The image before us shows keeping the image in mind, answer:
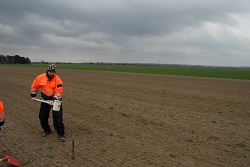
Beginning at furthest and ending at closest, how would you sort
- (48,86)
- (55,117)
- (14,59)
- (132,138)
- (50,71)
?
(14,59) < (132,138) < (55,117) < (48,86) < (50,71)

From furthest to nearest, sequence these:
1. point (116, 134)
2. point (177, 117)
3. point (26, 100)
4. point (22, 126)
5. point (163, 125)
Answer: point (26, 100) → point (177, 117) → point (163, 125) → point (22, 126) → point (116, 134)

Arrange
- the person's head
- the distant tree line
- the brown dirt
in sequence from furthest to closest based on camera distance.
Answer: the distant tree line
the person's head
the brown dirt

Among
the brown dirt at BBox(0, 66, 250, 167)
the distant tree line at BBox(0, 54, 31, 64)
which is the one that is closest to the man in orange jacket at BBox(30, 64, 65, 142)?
the brown dirt at BBox(0, 66, 250, 167)

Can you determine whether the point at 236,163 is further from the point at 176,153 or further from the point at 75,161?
the point at 75,161

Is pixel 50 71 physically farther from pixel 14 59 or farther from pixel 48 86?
pixel 14 59

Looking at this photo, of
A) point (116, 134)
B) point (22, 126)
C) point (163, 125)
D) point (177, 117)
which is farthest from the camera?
point (177, 117)

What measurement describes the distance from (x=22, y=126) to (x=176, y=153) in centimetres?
486

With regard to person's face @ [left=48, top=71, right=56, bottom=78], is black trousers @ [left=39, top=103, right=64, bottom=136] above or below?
below

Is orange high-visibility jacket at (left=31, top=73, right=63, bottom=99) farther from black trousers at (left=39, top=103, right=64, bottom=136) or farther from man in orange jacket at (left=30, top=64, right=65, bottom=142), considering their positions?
black trousers at (left=39, top=103, right=64, bottom=136)

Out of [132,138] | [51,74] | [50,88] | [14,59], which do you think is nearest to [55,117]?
[50,88]

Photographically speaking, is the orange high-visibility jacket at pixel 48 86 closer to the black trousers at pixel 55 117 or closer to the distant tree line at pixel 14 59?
the black trousers at pixel 55 117

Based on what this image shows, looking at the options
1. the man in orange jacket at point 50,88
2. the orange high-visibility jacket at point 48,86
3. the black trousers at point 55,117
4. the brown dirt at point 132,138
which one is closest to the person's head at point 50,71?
the man in orange jacket at point 50,88

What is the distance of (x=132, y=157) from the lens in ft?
17.0

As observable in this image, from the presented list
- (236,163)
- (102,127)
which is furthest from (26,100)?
(236,163)
